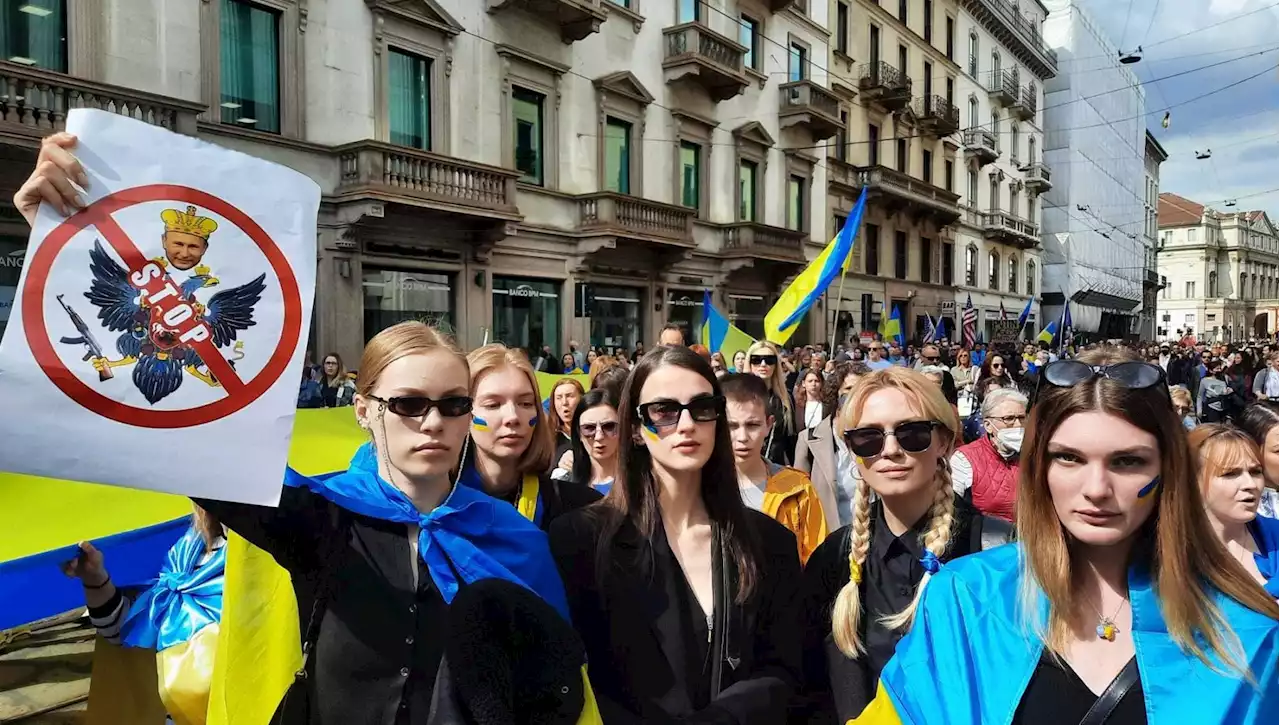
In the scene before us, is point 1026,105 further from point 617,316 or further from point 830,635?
point 830,635

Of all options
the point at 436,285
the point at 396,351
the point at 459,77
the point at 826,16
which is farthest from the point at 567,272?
the point at 396,351

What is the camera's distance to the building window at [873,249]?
95.8 ft

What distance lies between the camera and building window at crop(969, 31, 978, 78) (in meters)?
35.5

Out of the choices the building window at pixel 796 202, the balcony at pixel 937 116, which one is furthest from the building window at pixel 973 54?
the building window at pixel 796 202

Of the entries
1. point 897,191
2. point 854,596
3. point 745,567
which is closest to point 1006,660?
point 854,596

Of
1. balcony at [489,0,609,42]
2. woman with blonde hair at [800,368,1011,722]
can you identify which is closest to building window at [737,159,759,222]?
balcony at [489,0,609,42]

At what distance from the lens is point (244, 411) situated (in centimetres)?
182

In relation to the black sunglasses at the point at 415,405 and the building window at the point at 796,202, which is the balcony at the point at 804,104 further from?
the black sunglasses at the point at 415,405

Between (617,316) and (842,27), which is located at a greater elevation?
(842,27)

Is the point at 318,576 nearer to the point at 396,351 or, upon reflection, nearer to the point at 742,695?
the point at 396,351

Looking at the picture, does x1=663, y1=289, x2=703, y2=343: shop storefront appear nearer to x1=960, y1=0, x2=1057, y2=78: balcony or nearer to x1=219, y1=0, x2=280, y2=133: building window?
x1=219, y1=0, x2=280, y2=133: building window

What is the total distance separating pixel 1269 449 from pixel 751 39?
20639mm

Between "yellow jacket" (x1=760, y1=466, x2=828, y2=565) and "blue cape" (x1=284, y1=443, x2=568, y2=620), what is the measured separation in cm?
141

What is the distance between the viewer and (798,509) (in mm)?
3467
